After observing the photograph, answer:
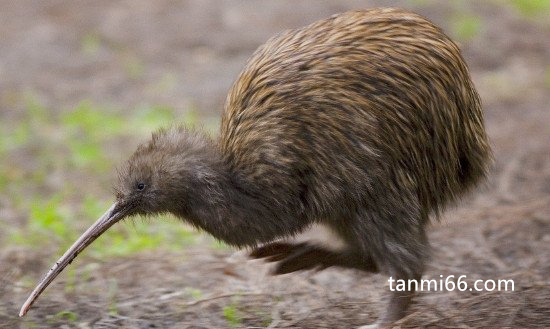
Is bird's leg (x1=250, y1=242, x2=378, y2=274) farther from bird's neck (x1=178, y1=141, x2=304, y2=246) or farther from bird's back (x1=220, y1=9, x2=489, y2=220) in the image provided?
bird's back (x1=220, y1=9, x2=489, y2=220)

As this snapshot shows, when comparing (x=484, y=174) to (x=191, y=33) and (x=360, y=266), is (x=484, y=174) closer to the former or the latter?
(x=360, y=266)

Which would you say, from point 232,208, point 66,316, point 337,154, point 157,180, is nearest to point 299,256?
point 232,208

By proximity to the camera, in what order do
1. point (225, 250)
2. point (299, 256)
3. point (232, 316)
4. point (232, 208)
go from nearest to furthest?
point (232, 208) → point (299, 256) → point (232, 316) → point (225, 250)

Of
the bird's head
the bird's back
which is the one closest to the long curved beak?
the bird's head

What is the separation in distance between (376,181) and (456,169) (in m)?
0.46

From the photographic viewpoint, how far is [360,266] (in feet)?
15.6

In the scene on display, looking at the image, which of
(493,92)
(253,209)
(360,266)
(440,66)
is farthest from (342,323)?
(493,92)

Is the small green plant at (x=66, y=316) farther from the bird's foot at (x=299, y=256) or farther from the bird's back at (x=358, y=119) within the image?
the bird's back at (x=358, y=119)

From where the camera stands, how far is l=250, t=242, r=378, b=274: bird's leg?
476cm

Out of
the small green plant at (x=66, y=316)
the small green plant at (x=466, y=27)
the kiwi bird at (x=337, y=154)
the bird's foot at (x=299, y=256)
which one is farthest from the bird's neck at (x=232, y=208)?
the small green plant at (x=466, y=27)

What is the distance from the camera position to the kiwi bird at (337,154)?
4.45 metres

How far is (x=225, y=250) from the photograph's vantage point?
6.38 meters

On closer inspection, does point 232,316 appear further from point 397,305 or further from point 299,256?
point 397,305

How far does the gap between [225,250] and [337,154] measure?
2.10 meters
